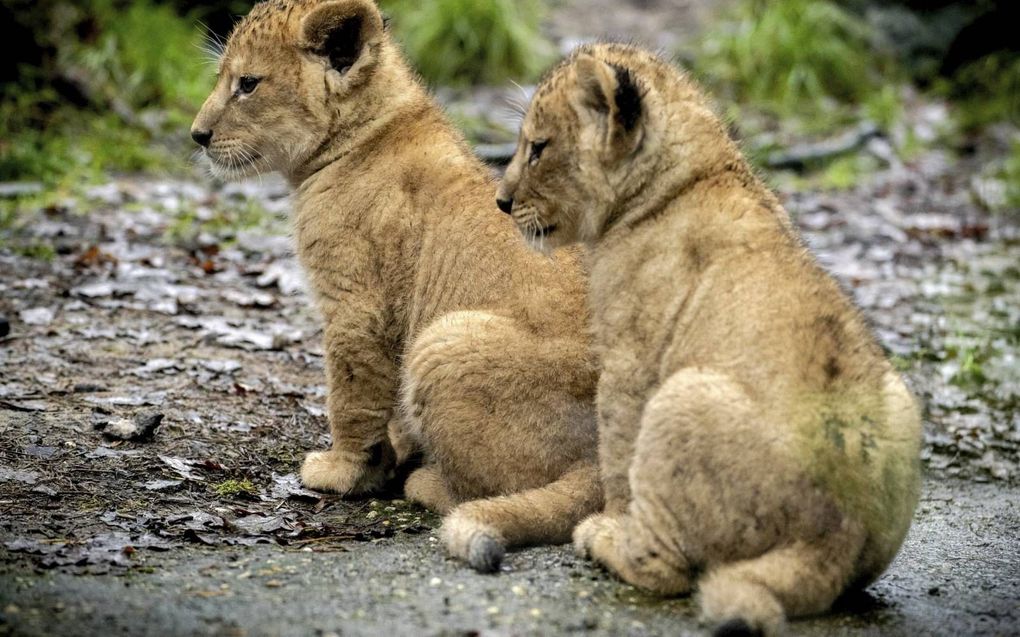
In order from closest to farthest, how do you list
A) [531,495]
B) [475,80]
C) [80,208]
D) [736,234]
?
[736,234]
[531,495]
[80,208]
[475,80]

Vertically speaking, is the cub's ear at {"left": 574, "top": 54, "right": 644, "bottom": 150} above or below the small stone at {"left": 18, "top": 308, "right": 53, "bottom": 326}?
above

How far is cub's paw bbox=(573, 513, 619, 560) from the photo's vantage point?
554cm

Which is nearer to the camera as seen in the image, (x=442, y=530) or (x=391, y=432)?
(x=442, y=530)

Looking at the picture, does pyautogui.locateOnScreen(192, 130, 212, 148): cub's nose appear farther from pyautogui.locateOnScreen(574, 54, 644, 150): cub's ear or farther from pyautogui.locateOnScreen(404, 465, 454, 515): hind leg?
pyautogui.locateOnScreen(574, 54, 644, 150): cub's ear

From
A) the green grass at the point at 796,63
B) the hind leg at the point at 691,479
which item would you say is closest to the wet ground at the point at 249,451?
the hind leg at the point at 691,479

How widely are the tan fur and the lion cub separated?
398mm

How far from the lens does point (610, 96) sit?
5.50 meters

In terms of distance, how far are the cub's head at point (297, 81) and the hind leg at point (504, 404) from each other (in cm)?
160

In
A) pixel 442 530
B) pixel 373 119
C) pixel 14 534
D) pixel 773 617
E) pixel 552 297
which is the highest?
pixel 373 119

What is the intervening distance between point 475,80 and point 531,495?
11799 mm

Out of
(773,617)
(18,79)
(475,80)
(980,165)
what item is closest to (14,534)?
(773,617)

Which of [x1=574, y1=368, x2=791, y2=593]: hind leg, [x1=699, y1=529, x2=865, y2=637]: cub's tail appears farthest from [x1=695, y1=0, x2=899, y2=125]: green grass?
[x1=699, y1=529, x2=865, y2=637]: cub's tail

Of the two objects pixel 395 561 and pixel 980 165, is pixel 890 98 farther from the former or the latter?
pixel 395 561

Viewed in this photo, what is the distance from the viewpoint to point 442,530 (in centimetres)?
576
